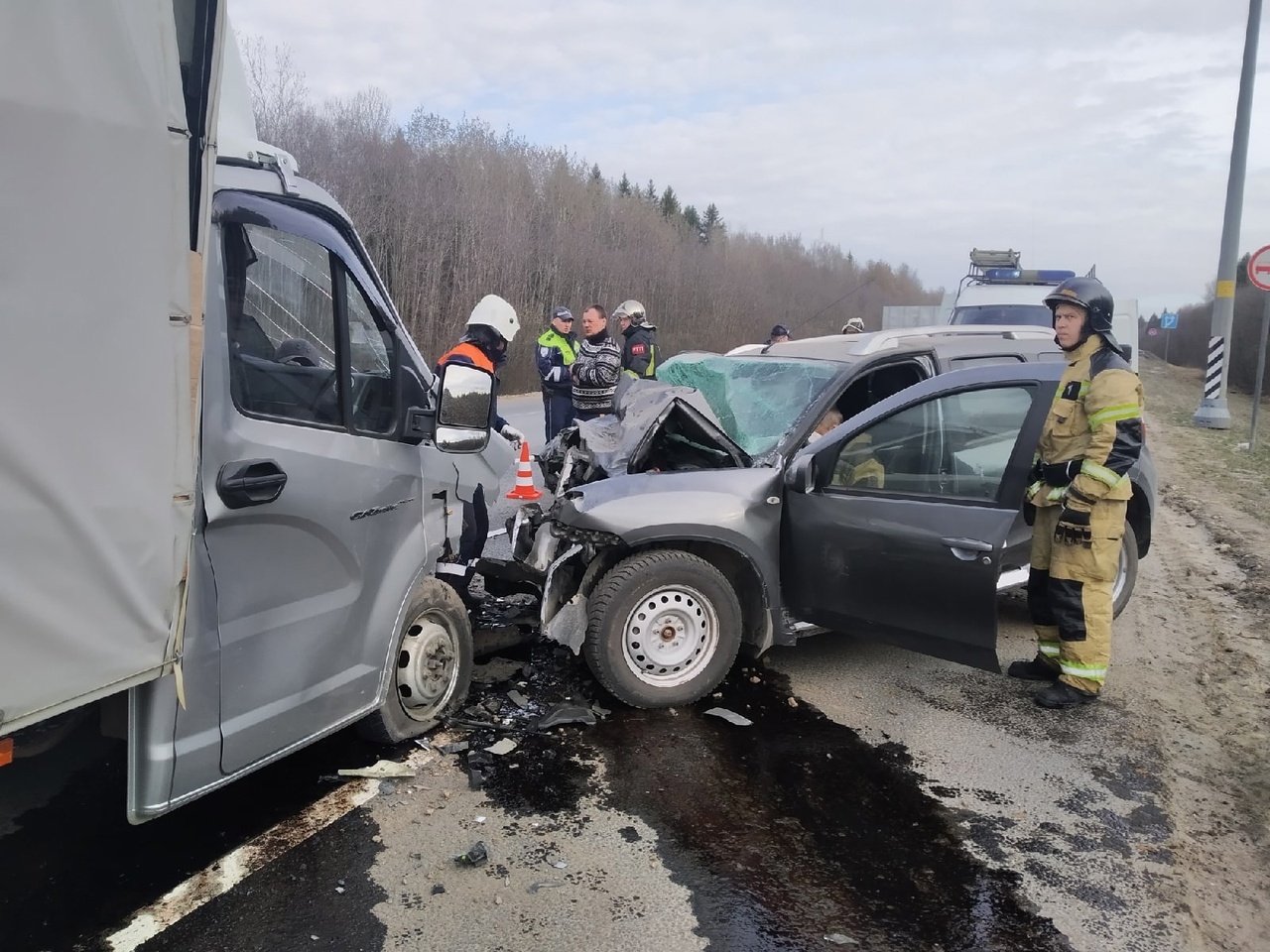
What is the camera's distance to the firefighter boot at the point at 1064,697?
4.24m

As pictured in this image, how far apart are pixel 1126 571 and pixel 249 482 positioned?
16.0ft

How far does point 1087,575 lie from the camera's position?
4.09 meters

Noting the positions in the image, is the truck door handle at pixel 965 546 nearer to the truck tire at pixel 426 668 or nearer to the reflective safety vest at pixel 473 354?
the truck tire at pixel 426 668

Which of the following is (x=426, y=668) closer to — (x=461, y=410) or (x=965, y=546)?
(x=461, y=410)

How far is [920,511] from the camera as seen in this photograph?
13.0 feet

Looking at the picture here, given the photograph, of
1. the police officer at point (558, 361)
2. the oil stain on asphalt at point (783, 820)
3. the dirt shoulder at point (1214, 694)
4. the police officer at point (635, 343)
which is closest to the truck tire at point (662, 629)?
the oil stain on asphalt at point (783, 820)

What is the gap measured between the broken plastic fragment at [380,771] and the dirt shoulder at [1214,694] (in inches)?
111

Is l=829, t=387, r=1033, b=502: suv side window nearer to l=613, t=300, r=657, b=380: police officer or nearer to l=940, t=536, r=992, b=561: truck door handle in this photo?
l=940, t=536, r=992, b=561: truck door handle

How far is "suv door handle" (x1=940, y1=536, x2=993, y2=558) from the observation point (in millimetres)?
3744

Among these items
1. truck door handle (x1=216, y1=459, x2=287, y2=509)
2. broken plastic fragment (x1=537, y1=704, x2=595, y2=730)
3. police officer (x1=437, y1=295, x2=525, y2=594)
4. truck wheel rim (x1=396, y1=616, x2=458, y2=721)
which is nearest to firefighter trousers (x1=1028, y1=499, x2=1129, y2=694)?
broken plastic fragment (x1=537, y1=704, x2=595, y2=730)

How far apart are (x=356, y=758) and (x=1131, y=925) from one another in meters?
2.89

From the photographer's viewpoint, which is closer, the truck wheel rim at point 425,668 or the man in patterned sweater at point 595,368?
the truck wheel rim at point 425,668

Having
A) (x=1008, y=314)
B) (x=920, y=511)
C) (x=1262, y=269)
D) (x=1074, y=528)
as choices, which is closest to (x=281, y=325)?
(x=920, y=511)

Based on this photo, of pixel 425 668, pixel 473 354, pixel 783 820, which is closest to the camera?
pixel 783 820
